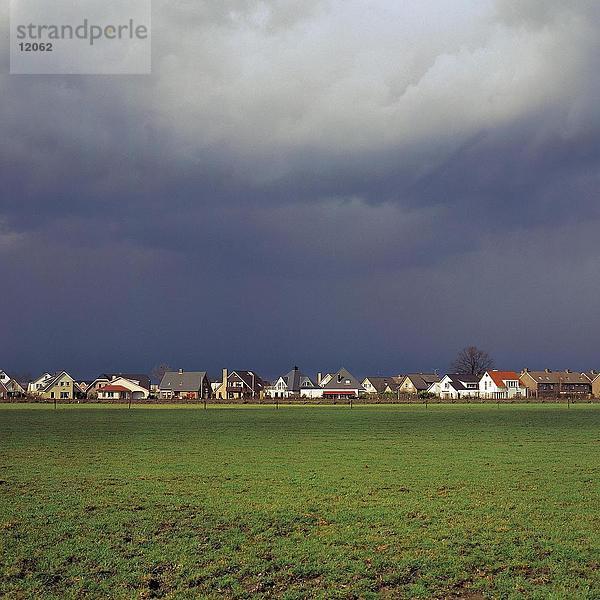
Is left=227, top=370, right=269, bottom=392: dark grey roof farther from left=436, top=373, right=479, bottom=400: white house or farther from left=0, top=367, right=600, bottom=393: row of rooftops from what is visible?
left=436, top=373, right=479, bottom=400: white house

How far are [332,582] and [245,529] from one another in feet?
13.3

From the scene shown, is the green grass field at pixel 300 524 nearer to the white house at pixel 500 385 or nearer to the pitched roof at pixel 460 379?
the white house at pixel 500 385

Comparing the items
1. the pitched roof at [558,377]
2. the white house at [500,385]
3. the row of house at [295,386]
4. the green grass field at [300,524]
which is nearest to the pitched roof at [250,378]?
→ the row of house at [295,386]

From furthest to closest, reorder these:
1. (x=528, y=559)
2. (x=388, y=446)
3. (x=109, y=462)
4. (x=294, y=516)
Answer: (x=388, y=446)
(x=109, y=462)
(x=294, y=516)
(x=528, y=559)

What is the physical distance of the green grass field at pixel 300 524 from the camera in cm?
1134

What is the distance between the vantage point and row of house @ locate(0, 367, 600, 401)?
170 metres

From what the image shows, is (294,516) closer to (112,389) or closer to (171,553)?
(171,553)

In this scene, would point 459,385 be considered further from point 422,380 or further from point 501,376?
point 422,380

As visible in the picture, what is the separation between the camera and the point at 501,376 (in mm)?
169875

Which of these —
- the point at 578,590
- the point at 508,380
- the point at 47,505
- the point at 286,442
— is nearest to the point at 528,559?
the point at 578,590

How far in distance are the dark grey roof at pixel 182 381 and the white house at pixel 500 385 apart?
7167 cm

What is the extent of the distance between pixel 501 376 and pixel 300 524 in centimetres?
16306

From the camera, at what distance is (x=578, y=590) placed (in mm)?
10906

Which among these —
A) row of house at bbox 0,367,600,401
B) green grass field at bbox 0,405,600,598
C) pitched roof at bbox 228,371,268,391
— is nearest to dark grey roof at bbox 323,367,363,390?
row of house at bbox 0,367,600,401
